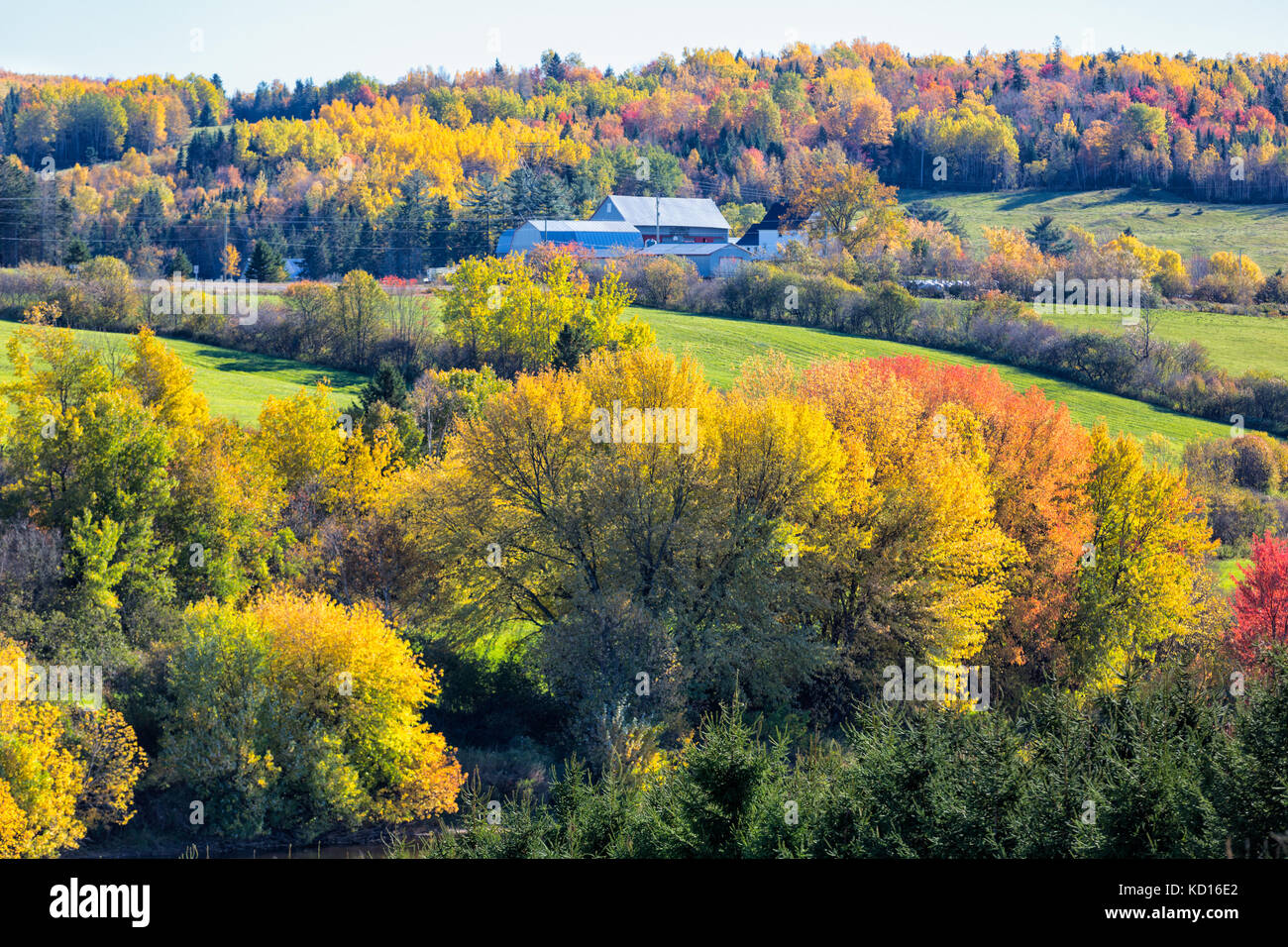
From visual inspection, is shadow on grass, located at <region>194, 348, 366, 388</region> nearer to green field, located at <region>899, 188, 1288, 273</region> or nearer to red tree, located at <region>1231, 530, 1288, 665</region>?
red tree, located at <region>1231, 530, 1288, 665</region>

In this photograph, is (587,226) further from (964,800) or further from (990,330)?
(964,800)

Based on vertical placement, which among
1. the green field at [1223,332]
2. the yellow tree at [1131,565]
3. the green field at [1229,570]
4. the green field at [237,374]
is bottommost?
the green field at [1229,570]

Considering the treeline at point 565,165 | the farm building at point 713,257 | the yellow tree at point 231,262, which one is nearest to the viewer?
the farm building at point 713,257

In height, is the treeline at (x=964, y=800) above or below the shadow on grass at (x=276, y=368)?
below

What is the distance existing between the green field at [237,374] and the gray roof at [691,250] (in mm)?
44044

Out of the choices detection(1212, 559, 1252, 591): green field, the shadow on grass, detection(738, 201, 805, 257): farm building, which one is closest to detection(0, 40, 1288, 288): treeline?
detection(738, 201, 805, 257): farm building

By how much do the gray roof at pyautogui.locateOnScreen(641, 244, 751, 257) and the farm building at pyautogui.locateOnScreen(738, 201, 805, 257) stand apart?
45.3ft

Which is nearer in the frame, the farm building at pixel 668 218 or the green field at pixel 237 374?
the green field at pixel 237 374

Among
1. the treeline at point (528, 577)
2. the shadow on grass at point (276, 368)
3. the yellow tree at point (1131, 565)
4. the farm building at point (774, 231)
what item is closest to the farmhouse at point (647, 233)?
the farm building at point (774, 231)

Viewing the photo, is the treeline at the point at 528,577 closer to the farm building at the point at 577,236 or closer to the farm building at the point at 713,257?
the farm building at the point at 713,257

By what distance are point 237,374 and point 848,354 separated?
37.2 metres

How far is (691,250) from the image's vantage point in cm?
11381

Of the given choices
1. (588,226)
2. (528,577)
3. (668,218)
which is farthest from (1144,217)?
(528,577)

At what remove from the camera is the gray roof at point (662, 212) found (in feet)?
431
